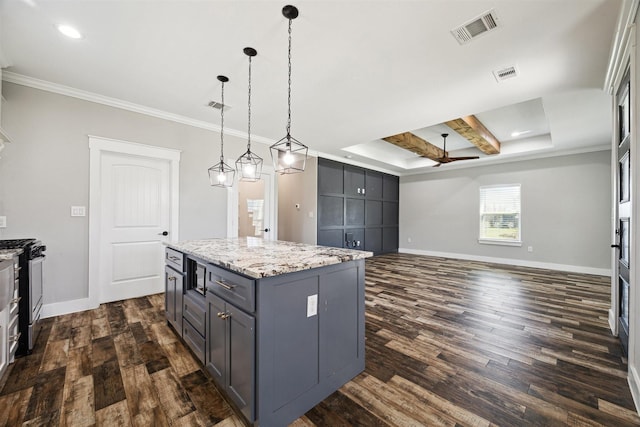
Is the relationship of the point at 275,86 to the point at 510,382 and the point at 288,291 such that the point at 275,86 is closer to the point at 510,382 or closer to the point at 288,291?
the point at 288,291

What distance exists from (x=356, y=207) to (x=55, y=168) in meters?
5.57

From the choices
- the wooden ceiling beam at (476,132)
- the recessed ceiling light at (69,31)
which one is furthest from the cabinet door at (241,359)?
the wooden ceiling beam at (476,132)

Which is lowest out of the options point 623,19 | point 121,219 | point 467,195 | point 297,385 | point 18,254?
point 297,385

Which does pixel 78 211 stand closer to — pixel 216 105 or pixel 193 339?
pixel 216 105

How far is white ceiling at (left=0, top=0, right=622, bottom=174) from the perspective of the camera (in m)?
1.90

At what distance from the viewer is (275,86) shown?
9.82 ft

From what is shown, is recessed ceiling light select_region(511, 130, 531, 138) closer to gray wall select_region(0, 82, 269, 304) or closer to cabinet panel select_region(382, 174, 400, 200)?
cabinet panel select_region(382, 174, 400, 200)

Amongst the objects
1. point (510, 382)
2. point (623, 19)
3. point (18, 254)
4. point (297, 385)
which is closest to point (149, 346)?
point (18, 254)

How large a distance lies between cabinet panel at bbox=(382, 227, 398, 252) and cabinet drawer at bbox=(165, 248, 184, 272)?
20.0ft

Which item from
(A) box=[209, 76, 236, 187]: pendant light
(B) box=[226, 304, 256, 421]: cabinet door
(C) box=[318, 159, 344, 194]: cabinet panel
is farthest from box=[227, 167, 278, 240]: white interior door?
(B) box=[226, 304, 256, 421]: cabinet door

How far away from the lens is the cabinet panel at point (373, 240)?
7059mm

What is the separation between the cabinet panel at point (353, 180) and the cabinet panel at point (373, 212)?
426 mm

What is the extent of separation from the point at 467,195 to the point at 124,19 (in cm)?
734

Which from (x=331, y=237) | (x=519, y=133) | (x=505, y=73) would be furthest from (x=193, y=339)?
(x=519, y=133)
